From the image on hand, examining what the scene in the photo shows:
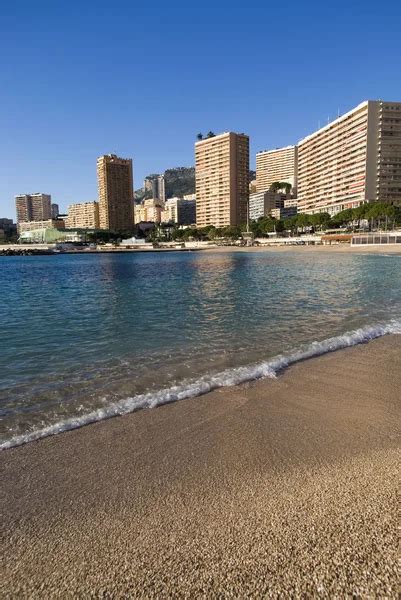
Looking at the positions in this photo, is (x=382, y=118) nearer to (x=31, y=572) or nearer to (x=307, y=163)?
(x=307, y=163)

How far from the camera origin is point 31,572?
3.17 meters

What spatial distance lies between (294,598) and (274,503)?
1185 millimetres

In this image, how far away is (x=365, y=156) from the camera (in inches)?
5881

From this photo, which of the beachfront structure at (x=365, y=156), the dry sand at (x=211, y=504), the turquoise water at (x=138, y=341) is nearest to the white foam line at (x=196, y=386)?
the turquoise water at (x=138, y=341)

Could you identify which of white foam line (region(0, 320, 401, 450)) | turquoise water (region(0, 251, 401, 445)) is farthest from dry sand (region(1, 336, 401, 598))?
turquoise water (region(0, 251, 401, 445))

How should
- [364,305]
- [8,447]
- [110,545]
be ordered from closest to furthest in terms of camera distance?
[110,545] < [8,447] < [364,305]

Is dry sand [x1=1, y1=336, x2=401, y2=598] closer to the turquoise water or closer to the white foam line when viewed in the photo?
the white foam line

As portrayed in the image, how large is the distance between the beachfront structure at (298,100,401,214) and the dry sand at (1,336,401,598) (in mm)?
157740

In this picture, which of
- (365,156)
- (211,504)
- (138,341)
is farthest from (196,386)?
(365,156)

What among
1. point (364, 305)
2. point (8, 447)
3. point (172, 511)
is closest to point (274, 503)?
point (172, 511)

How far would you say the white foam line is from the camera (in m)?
Result: 5.99

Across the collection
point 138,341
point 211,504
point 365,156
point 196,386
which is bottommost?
point 138,341

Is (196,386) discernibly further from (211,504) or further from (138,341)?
(138,341)

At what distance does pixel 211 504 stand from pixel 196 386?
12.5 feet
